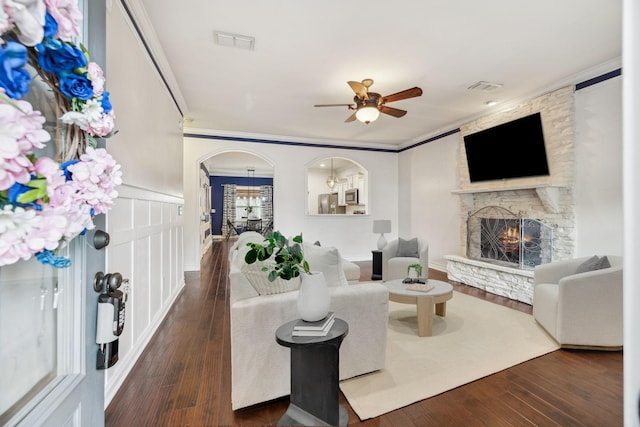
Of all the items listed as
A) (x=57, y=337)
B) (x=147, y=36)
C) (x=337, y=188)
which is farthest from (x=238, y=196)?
(x=57, y=337)

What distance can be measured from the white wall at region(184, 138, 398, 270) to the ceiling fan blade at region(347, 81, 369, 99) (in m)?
3.29

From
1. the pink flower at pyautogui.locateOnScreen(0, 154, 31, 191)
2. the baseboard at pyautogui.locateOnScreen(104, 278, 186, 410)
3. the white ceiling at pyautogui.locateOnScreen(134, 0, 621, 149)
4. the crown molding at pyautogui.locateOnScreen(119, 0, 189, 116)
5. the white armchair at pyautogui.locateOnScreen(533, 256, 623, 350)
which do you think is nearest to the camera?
the pink flower at pyautogui.locateOnScreen(0, 154, 31, 191)

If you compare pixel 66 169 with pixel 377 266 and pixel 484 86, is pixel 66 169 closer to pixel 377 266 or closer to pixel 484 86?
pixel 484 86

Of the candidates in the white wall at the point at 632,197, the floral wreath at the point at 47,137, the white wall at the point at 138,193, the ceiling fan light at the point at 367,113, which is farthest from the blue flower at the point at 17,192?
the ceiling fan light at the point at 367,113

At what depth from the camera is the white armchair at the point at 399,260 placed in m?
4.48

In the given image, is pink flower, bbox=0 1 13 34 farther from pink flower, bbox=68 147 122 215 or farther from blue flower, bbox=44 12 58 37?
pink flower, bbox=68 147 122 215

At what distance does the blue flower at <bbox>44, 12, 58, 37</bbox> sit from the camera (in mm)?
574

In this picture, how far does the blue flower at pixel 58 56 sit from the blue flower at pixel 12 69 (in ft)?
0.38

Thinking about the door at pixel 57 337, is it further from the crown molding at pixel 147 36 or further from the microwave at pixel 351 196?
the microwave at pixel 351 196

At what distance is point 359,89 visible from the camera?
126 inches

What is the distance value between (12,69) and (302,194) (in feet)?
19.8

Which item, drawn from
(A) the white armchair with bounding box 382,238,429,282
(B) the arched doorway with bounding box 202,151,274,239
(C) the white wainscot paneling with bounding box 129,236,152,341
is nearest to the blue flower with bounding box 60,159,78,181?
(C) the white wainscot paneling with bounding box 129,236,152,341

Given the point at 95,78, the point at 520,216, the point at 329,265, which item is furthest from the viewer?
the point at 520,216

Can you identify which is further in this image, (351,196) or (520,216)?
(351,196)
